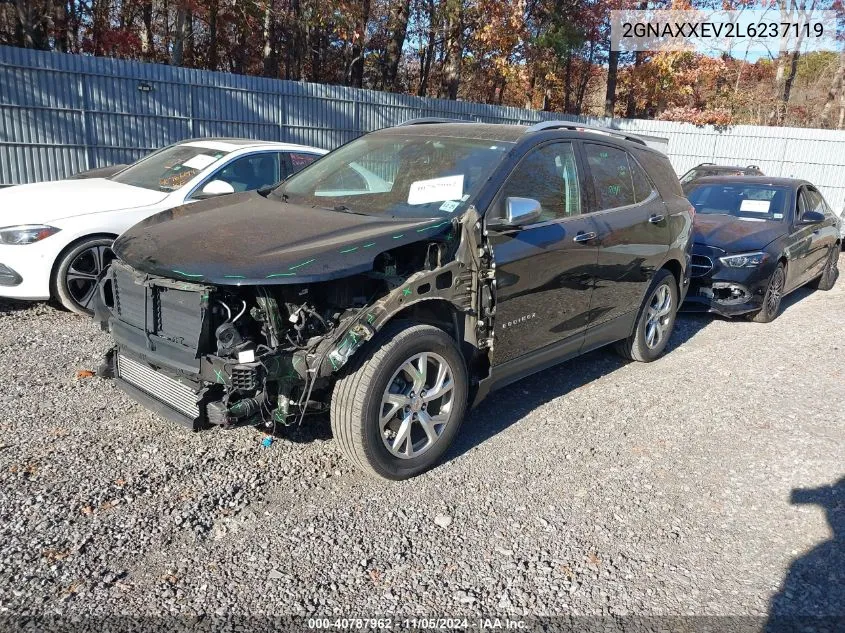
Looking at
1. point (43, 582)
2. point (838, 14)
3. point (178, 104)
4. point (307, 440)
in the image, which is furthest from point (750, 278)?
point (838, 14)

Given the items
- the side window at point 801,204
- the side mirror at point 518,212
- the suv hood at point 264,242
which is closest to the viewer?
the suv hood at point 264,242

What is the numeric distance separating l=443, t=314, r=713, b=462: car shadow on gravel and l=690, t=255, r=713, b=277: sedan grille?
3.30ft

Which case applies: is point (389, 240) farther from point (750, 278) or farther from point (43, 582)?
point (750, 278)

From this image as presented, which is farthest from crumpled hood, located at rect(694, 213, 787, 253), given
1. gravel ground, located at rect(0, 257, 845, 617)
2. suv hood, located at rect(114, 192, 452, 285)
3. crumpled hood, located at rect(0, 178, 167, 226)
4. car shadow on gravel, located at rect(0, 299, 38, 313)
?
car shadow on gravel, located at rect(0, 299, 38, 313)

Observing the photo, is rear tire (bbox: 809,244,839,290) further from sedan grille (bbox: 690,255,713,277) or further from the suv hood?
the suv hood

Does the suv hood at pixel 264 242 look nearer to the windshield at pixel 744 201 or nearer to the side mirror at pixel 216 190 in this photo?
the side mirror at pixel 216 190

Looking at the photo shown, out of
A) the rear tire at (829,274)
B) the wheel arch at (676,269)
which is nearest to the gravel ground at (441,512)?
the wheel arch at (676,269)

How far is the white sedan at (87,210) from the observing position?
18.8 ft

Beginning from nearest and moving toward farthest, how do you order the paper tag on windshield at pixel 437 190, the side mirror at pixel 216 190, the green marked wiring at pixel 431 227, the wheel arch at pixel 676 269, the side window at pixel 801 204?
1. the green marked wiring at pixel 431 227
2. the paper tag on windshield at pixel 437 190
3. the side mirror at pixel 216 190
4. the wheel arch at pixel 676 269
5. the side window at pixel 801 204

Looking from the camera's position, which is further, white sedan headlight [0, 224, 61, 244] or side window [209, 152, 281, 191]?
side window [209, 152, 281, 191]

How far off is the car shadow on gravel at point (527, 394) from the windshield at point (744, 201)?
259 centimetres

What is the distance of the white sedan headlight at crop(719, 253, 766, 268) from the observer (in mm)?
7398

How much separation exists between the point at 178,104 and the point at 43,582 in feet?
35.0

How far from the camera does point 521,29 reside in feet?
70.8
